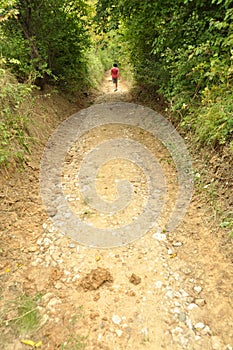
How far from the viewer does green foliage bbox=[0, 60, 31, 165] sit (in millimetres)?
4160

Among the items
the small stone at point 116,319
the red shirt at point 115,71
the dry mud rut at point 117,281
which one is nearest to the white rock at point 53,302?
the dry mud rut at point 117,281

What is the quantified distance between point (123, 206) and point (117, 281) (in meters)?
1.34

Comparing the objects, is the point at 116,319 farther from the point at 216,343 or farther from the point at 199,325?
the point at 216,343

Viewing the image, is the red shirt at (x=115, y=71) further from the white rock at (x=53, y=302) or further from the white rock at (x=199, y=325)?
the white rock at (x=199, y=325)

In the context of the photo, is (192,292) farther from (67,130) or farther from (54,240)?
(67,130)

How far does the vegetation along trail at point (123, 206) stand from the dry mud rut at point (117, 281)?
0.01 metres

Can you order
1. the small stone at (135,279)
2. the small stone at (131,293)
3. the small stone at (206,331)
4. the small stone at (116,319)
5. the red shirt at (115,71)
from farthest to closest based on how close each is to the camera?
the red shirt at (115,71) < the small stone at (135,279) < the small stone at (131,293) < the small stone at (116,319) < the small stone at (206,331)

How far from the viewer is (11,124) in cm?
459

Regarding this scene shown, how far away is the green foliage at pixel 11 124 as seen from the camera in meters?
4.16

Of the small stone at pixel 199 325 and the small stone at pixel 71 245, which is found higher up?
the small stone at pixel 199 325

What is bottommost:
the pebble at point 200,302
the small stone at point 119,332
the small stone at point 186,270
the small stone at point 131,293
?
the small stone at point 119,332

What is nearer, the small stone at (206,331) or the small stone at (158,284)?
the small stone at (206,331)

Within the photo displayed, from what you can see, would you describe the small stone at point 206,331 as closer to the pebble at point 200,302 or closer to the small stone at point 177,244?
the pebble at point 200,302

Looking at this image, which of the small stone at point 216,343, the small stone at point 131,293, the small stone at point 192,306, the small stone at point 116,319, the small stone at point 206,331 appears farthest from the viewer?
the small stone at point 131,293
